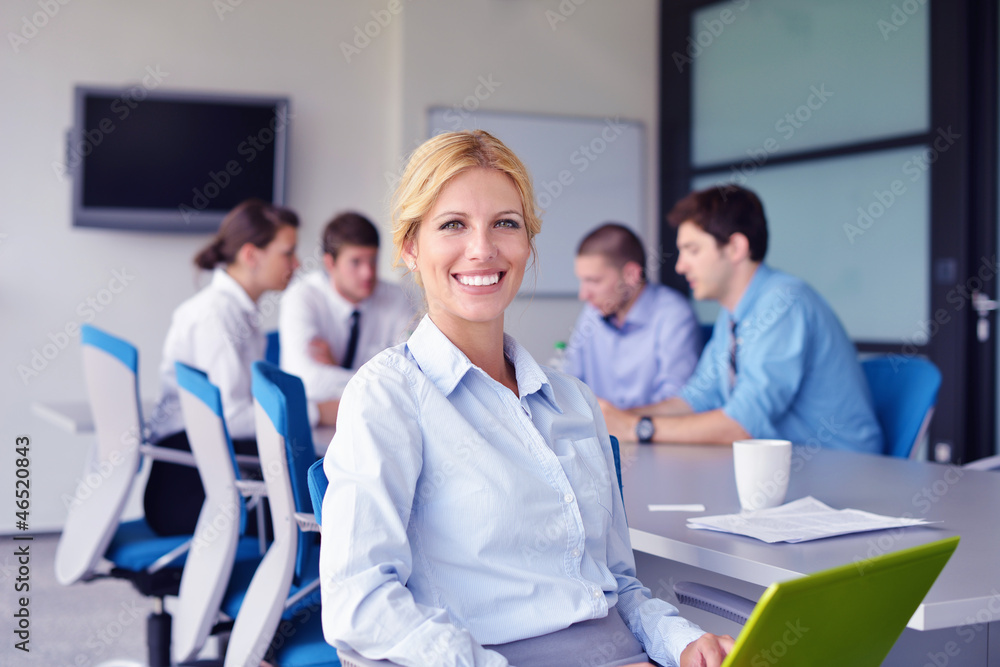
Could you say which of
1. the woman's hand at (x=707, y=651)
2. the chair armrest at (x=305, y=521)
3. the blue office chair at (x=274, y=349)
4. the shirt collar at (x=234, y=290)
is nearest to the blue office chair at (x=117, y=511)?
the shirt collar at (x=234, y=290)

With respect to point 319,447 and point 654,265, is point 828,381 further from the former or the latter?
point 654,265

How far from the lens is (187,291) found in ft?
16.9

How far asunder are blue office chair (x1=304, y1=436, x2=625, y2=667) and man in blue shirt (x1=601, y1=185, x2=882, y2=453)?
105 centimetres

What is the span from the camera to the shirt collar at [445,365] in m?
1.25

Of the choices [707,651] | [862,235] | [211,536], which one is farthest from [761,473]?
[862,235]

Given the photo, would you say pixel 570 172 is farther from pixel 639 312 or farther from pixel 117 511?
pixel 117 511

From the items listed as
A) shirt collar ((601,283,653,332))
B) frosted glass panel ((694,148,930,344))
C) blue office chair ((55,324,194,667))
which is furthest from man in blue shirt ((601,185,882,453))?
frosted glass panel ((694,148,930,344))

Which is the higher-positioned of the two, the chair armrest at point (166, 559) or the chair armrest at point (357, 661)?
the chair armrest at point (357, 661)

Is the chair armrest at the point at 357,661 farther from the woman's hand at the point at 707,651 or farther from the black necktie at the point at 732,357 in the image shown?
the black necktie at the point at 732,357

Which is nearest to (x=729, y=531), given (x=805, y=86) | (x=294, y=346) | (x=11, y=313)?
(x=294, y=346)

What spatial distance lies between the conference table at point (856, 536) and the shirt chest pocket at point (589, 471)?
17 cm

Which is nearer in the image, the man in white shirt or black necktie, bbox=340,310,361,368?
the man in white shirt

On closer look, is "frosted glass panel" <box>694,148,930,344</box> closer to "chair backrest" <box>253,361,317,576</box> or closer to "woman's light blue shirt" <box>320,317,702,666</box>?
"chair backrest" <box>253,361,317,576</box>

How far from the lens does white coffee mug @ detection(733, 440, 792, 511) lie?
1.62 m
